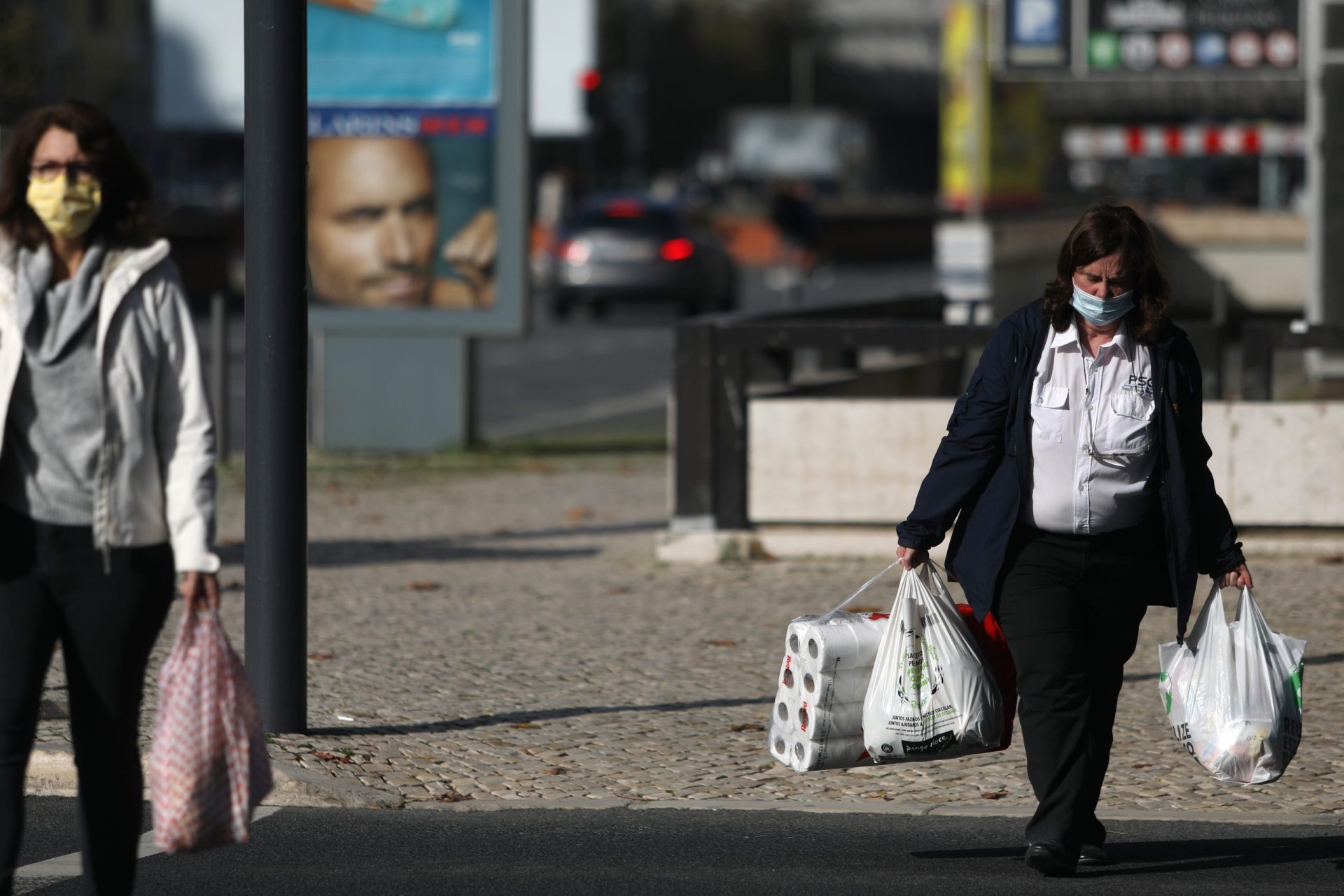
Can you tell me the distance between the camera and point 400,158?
14656 mm

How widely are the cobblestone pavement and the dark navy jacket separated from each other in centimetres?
107

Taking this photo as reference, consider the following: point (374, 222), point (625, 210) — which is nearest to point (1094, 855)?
point (374, 222)

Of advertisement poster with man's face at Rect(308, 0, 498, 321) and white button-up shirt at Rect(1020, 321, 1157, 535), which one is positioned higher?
advertisement poster with man's face at Rect(308, 0, 498, 321)

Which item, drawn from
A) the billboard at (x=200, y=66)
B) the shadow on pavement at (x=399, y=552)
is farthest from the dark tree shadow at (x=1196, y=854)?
the billboard at (x=200, y=66)

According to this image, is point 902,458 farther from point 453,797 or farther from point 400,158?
point 400,158

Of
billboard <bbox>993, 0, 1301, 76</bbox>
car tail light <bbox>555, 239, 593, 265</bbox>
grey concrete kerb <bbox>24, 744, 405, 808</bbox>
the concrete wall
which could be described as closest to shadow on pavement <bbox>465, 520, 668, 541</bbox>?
the concrete wall

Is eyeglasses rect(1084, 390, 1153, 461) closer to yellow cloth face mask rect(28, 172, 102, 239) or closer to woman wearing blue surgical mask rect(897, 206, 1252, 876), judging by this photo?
woman wearing blue surgical mask rect(897, 206, 1252, 876)

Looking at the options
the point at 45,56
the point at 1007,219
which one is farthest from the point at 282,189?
the point at 45,56

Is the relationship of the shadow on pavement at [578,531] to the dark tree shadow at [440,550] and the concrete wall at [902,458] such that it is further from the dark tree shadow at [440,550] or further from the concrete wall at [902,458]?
the concrete wall at [902,458]

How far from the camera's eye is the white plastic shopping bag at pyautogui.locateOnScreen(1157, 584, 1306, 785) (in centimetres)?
501

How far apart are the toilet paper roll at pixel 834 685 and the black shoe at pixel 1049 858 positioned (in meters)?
0.54

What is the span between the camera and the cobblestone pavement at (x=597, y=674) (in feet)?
20.2

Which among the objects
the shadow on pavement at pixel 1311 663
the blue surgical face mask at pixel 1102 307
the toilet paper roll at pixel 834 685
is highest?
the blue surgical face mask at pixel 1102 307

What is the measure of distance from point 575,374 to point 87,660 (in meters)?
18.4
